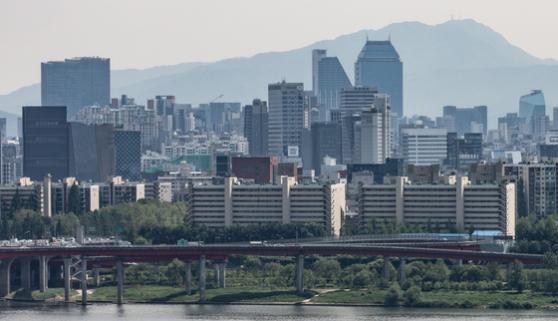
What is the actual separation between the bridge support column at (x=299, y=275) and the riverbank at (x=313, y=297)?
14.3 inches

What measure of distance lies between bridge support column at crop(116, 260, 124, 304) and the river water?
8.22 feet

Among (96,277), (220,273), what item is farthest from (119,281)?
(96,277)

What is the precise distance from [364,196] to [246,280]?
26.1 metres

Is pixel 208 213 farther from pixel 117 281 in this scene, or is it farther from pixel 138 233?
pixel 117 281

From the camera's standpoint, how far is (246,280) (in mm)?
109875

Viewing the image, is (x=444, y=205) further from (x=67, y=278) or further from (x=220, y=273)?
(x=67, y=278)

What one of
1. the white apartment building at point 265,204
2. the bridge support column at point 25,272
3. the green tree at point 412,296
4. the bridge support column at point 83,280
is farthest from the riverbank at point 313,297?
the white apartment building at point 265,204

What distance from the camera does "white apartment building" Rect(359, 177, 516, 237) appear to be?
130125mm

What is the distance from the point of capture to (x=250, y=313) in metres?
96.6

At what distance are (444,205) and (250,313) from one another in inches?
1464

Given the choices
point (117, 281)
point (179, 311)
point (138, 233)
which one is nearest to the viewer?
point (179, 311)

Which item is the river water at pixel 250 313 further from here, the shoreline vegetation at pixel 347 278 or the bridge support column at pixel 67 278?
the bridge support column at pixel 67 278

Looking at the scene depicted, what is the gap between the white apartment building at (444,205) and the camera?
130 meters

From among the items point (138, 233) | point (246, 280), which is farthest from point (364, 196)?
point (246, 280)
